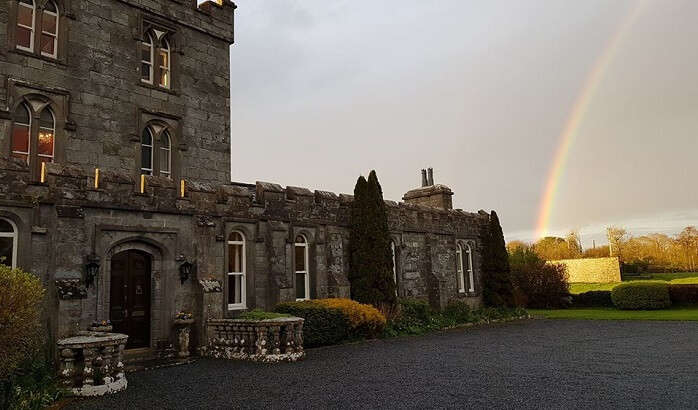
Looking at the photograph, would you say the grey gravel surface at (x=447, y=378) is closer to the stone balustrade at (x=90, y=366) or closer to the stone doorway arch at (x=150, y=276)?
the stone balustrade at (x=90, y=366)

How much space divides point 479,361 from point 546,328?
8780 mm

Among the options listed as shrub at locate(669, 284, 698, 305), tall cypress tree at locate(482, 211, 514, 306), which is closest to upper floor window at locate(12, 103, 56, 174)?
tall cypress tree at locate(482, 211, 514, 306)

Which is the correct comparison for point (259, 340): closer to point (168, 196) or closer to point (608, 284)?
point (168, 196)

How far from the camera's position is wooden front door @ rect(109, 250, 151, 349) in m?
12.4

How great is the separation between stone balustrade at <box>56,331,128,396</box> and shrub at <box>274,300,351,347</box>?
5722 mm

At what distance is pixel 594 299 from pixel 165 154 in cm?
2541

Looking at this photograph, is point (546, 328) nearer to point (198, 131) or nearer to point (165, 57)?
point (198, 131)

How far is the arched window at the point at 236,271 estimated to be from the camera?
1484 centimetres

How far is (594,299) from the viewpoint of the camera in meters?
29.9

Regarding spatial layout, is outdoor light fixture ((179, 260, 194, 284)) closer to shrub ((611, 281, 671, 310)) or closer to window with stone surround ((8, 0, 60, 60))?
window with stone surround ((8, 0, 60, 60))

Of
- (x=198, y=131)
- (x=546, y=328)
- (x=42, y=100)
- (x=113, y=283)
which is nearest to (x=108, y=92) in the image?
(x=42, y=100)

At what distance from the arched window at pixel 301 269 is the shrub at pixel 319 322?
1888mm

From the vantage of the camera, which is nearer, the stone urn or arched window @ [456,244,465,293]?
the stone urn

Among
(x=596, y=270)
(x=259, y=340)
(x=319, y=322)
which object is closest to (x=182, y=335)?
(x=259, y=340)
